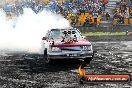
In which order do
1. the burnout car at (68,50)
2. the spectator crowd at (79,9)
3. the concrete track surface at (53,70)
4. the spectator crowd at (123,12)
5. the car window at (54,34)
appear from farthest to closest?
the spectator crowd at (123,12) → the spectator crowd at (79,9) → the car window at (54,34) → the burnout car at (68,50) → the concrete track surface at (53,70)

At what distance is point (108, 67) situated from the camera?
14.3 m

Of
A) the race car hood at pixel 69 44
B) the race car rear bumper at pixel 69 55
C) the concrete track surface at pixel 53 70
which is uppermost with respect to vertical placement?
the race car hood at pixel 69 44

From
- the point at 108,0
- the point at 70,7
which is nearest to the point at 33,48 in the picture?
the point at 70,7

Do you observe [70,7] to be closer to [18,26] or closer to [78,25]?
[78,25]

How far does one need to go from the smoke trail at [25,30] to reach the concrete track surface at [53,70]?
467 cm

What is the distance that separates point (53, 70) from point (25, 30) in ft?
43.3

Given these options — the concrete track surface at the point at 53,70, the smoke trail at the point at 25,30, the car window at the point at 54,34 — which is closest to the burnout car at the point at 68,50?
the concrete track surface at the point at 53,70

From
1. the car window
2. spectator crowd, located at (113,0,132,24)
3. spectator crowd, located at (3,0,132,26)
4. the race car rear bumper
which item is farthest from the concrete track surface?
spectator crowd, located at (113,0,132,24)

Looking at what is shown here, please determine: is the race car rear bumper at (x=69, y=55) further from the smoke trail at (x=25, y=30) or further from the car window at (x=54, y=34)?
the smoke trail at (x=25, y=30)

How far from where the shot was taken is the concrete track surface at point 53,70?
1075 centimetres

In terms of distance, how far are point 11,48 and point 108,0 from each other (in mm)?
17037

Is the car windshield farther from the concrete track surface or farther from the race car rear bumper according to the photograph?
the race car rear bumper

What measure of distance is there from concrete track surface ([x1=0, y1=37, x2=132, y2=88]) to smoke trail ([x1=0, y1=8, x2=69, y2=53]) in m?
4.67

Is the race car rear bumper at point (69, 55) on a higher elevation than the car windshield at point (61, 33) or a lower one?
lower
